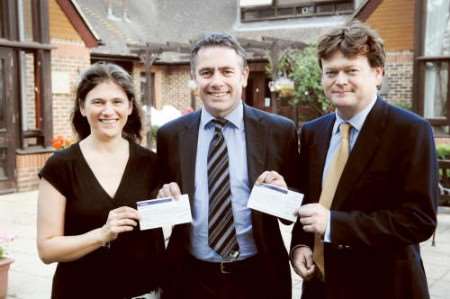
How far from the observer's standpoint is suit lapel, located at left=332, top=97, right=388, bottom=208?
216cm

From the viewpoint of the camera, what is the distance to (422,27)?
11484 mm

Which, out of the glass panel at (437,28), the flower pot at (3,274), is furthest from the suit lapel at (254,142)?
the glass panel at (437,28)

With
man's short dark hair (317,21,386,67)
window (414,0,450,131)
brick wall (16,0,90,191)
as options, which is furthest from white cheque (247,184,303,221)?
window (414,0,450,131)

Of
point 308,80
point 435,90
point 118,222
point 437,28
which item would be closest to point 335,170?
point 118,222

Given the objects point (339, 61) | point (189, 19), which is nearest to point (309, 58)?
point (189, 19)

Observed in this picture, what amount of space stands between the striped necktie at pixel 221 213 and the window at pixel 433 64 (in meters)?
10.1

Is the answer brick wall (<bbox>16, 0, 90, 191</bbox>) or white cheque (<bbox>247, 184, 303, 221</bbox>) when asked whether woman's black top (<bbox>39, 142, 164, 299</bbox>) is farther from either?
brick wall (<bbox>16, 0, 90, 191</bbox>)

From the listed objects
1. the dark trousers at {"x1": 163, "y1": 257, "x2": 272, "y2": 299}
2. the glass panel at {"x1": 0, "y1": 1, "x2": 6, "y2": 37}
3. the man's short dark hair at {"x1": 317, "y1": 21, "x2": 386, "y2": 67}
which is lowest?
the dark trousers at {"x1": 163, "y1": 257, "x2": 272, "y2": 299}

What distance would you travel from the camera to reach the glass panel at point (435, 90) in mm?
11531

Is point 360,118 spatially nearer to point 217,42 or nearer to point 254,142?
point 254,142

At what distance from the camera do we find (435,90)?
11.6 meters

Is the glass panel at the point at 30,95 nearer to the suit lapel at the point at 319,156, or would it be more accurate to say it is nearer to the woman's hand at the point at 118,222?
the woman's hand at the point at 118,222

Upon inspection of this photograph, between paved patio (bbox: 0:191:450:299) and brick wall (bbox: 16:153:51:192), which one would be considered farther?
brick wall (bbox: 16:153:51:192)

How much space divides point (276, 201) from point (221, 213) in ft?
1.07
